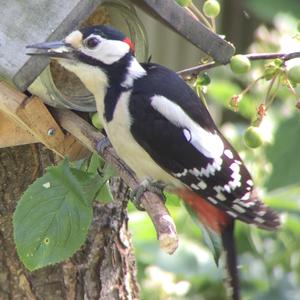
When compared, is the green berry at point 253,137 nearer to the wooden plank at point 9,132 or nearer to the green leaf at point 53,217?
the green leaf at point 53,217

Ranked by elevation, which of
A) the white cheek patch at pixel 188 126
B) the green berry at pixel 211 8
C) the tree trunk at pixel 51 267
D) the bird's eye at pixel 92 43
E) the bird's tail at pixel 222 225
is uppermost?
the green berry at pixel 211 8

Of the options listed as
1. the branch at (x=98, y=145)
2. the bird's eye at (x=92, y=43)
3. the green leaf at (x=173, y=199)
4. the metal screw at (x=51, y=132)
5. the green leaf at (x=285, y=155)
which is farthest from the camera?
the green leaf at (x=285, y=155)

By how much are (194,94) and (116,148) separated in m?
0.20

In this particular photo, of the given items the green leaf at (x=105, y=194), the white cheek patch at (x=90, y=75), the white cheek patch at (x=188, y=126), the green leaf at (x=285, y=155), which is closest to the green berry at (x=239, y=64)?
the white cheek patch at (x=188, y=126)

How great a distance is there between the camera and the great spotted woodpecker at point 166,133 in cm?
207

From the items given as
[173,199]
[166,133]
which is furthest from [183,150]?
[173,199]

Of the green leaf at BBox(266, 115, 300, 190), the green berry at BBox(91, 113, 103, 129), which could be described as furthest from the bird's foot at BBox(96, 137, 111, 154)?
the green leaf at BBox(266, 115, 300, 190)

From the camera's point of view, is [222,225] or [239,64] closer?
[239,64]

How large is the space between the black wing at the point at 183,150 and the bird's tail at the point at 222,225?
44 mm

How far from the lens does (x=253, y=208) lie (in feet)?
6.91

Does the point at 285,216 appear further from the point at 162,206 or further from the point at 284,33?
the point at 162,206

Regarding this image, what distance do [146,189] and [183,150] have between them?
111 mm

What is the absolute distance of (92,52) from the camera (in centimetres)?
203

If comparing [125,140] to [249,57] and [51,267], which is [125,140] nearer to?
[249,57]
